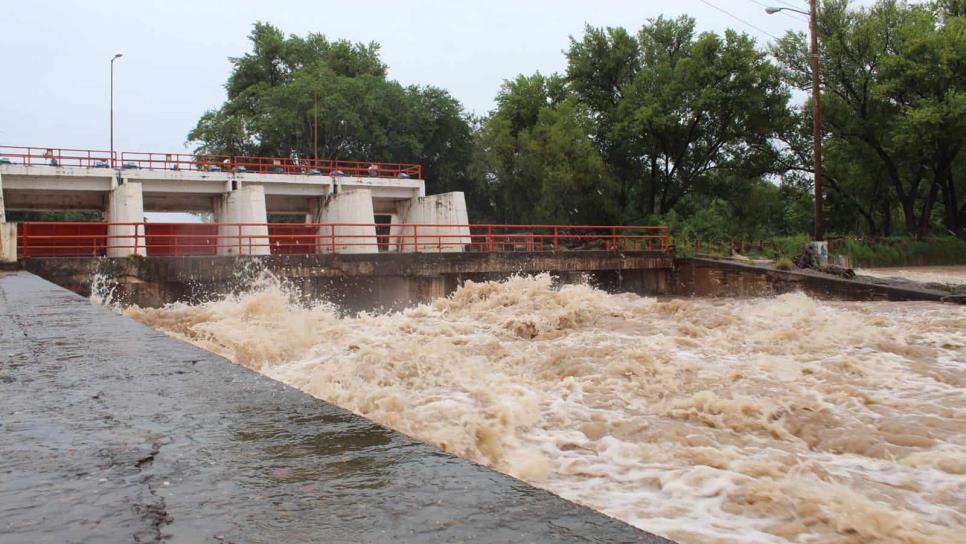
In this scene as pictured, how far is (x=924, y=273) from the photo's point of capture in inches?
1088

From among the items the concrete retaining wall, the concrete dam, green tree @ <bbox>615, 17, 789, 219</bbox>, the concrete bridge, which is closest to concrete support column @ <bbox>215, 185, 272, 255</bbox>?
the concrete bridge

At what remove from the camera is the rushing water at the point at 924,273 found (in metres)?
24.8

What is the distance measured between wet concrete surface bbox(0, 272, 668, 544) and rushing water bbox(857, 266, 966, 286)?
2556cm

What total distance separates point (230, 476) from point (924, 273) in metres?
31.0

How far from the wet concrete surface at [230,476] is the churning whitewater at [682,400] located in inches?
84.5

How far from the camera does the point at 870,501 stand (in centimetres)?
477

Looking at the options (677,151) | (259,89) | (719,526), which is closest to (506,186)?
(677,151)

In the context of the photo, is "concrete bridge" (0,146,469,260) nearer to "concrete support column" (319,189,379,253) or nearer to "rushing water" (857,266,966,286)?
"concrete support column" (319,189,379,253)

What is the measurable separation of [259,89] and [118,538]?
52.1 meters

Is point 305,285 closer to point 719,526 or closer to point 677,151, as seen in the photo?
point 719,526

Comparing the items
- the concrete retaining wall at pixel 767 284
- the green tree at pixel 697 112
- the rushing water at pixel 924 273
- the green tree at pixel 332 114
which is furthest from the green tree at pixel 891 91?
the green tree at pixel 332 114

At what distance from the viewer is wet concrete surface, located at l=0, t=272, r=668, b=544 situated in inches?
76.5

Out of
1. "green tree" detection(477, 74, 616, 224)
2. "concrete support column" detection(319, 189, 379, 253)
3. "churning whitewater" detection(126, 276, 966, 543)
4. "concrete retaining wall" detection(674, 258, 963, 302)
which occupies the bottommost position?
"churning whitewater" detection(126, 276, 966, 543)

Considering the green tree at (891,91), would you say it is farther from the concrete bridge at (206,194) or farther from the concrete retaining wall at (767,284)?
the concrete bridge at (206,194)
